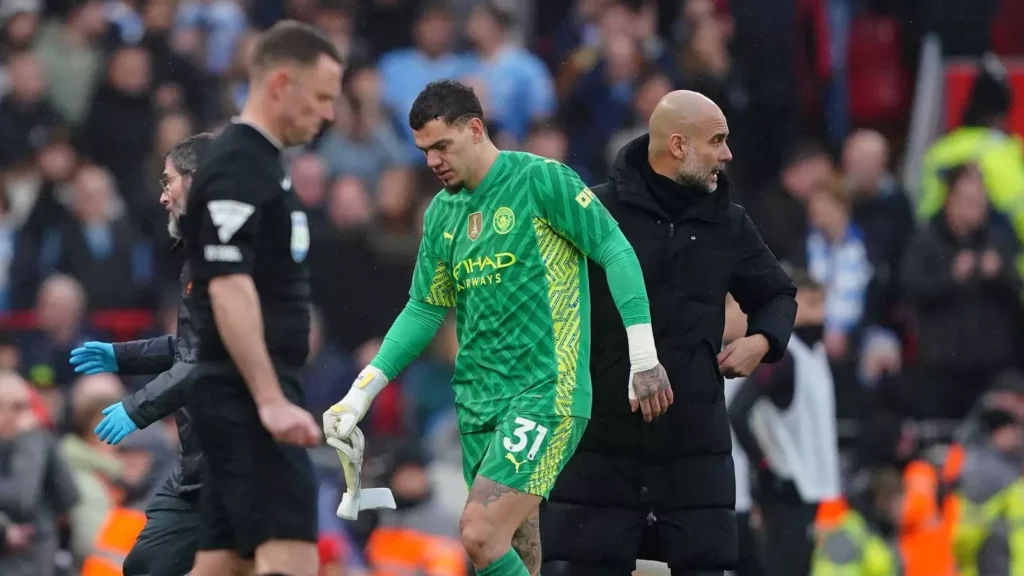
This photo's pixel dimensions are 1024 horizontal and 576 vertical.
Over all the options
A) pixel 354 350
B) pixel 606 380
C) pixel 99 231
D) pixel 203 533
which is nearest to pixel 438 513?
pixel 354 350

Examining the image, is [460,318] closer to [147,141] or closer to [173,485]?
[173,485]

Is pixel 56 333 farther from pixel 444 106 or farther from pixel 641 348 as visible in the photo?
pixel 641 348

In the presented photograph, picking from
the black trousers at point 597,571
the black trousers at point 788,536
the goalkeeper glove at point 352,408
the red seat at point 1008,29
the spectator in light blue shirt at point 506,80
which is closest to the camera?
the goalkeeper glove at point 352,408

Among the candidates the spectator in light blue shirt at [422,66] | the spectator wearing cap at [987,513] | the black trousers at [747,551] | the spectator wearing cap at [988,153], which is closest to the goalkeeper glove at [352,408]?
the black trousers at [747,551]

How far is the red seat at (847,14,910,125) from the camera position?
17875 mm

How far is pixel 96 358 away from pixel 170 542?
0.91 meters

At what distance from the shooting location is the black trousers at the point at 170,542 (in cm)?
805

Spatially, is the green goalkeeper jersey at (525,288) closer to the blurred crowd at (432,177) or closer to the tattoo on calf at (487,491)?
the tattoo on calf at (487,491)

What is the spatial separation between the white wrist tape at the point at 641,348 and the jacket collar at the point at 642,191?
87cm

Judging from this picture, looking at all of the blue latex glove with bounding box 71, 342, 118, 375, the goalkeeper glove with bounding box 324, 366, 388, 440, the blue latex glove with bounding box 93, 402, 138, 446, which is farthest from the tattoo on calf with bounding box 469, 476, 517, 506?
the blue latex glove with bounding box 71, 342, 118, 375

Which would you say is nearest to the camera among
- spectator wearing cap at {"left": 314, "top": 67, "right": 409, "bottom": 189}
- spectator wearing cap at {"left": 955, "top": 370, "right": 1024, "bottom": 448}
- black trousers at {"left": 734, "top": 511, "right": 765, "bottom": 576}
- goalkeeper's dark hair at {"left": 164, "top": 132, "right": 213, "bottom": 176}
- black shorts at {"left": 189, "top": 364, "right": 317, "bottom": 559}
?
black shorts at {"left": 189, "top": 364, "right": 317, "bottom": 559}

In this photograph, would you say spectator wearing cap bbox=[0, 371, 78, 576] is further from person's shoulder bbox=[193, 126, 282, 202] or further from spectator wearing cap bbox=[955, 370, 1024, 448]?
spectator wearing cap bbox=[955, 370, 1024, 448]

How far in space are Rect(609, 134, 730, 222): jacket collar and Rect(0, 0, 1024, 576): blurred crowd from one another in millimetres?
5050

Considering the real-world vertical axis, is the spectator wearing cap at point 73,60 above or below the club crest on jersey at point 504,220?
above
